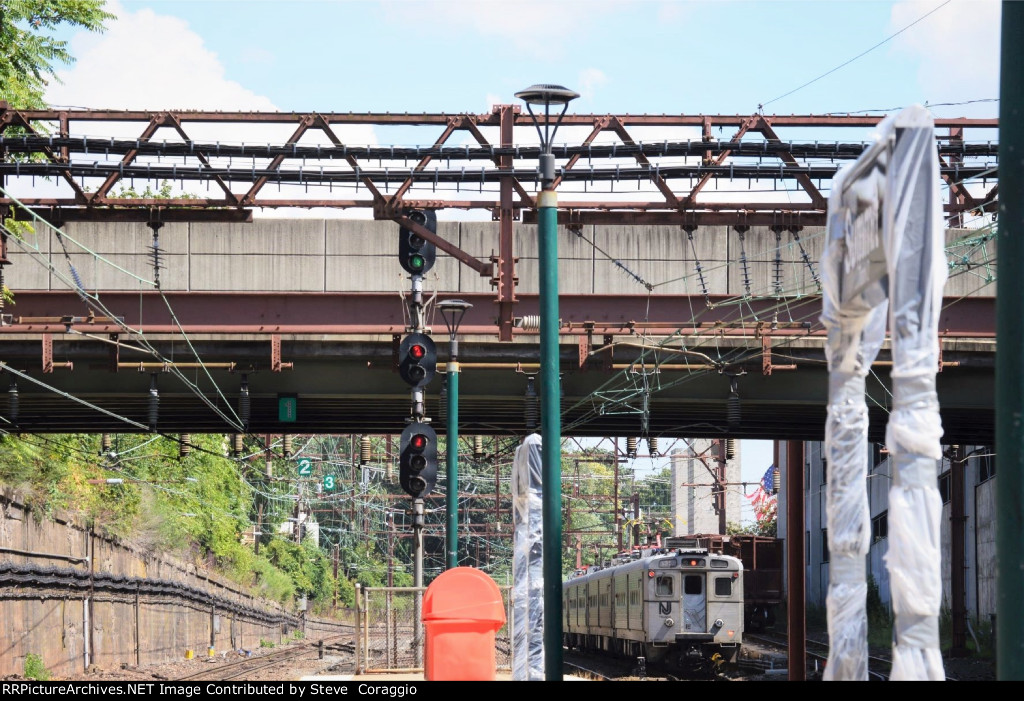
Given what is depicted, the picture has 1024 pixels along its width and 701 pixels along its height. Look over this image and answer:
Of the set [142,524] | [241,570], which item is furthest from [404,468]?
[241,570]

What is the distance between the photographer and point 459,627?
1391cm

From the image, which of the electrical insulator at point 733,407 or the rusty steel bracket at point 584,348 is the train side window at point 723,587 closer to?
the electrical insulator at point 733,407

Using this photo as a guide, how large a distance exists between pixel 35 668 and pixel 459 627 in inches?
668

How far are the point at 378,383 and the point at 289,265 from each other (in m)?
3.26

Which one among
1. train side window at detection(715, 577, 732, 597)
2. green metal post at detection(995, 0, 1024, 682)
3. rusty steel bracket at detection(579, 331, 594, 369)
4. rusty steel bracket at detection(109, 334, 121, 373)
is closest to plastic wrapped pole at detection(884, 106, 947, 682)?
green metal post at detection(995, 0, 1024, 682)

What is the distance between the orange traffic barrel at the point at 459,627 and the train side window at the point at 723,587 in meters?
20.1

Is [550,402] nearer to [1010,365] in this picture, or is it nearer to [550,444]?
[550,444]

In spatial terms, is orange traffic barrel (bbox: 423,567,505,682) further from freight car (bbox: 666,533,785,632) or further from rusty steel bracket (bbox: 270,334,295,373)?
freight car (bbox: 666,533,785,632)

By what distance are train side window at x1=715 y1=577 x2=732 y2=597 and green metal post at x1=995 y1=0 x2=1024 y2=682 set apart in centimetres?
2717

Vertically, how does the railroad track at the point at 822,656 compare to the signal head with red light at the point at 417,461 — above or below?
below

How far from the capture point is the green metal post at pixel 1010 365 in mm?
6328

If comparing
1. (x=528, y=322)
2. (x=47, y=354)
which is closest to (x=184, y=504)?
(x=47, y=354)

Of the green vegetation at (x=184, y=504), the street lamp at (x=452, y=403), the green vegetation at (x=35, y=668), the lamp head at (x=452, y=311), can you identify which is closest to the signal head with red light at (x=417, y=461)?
the street lamp at (x=452, y=403)

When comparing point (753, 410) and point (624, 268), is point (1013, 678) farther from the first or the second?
point (753, 410)
